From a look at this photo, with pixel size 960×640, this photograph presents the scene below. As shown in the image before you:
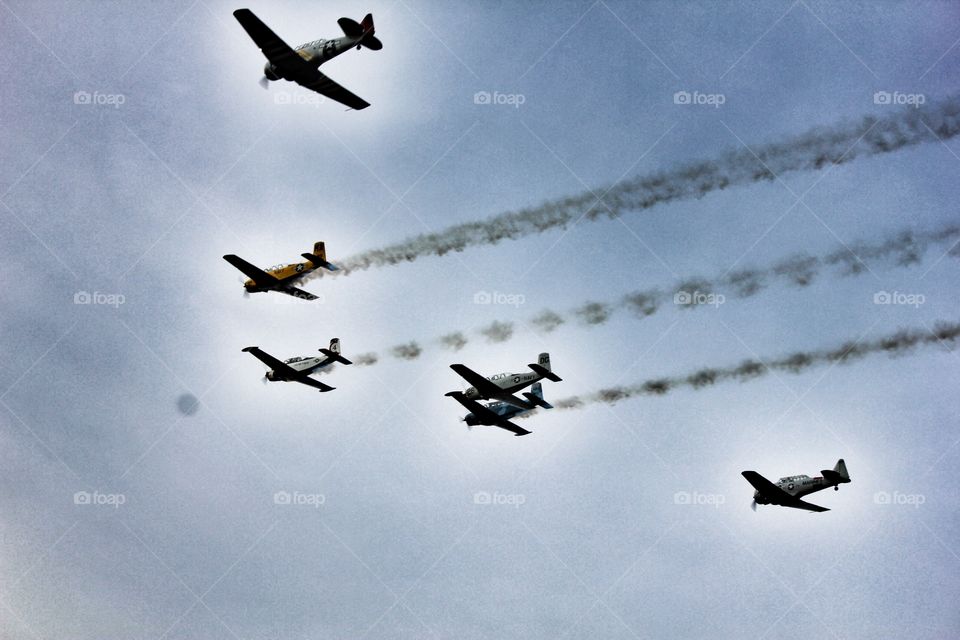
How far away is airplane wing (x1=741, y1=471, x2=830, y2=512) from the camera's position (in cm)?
7438

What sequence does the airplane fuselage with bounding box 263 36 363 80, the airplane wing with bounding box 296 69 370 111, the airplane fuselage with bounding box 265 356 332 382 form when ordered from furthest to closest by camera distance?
the airplane fuselage with bounding box 265 356 332 382 → the airplane wing with bounding box 296 69 370 111 → the airplane fuselage with bounding box 263 36 363 80

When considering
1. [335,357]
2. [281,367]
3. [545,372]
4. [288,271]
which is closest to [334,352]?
[335,357]

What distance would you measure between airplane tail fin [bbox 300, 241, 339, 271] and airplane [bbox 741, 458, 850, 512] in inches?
1229

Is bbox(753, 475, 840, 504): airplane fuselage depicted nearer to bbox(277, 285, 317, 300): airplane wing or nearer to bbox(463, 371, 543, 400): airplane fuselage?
bbox(463, 371, 543, 400): airplane fuselage

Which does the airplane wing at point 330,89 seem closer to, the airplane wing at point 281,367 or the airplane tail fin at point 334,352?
the airplane tail fin at point 334,352

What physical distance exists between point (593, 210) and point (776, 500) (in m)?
23.0

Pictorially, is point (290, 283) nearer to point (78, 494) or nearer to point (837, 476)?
point (78, 494)

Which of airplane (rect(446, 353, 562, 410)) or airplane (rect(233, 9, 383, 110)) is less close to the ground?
airplane (rect(233, 9, 383, 110))

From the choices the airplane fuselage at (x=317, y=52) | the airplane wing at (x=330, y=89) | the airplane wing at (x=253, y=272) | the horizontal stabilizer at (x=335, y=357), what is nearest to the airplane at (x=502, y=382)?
the horizontal stabilizer at (x=335, y=357)

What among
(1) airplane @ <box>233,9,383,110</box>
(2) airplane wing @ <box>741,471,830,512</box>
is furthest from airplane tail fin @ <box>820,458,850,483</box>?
(1) airplane @ <box>233,9,383,110</box>

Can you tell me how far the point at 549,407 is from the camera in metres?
75.4

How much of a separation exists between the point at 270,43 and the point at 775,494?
43515mm

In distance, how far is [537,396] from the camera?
76062mm

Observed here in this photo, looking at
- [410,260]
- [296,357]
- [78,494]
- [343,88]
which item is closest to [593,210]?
[410,260]
